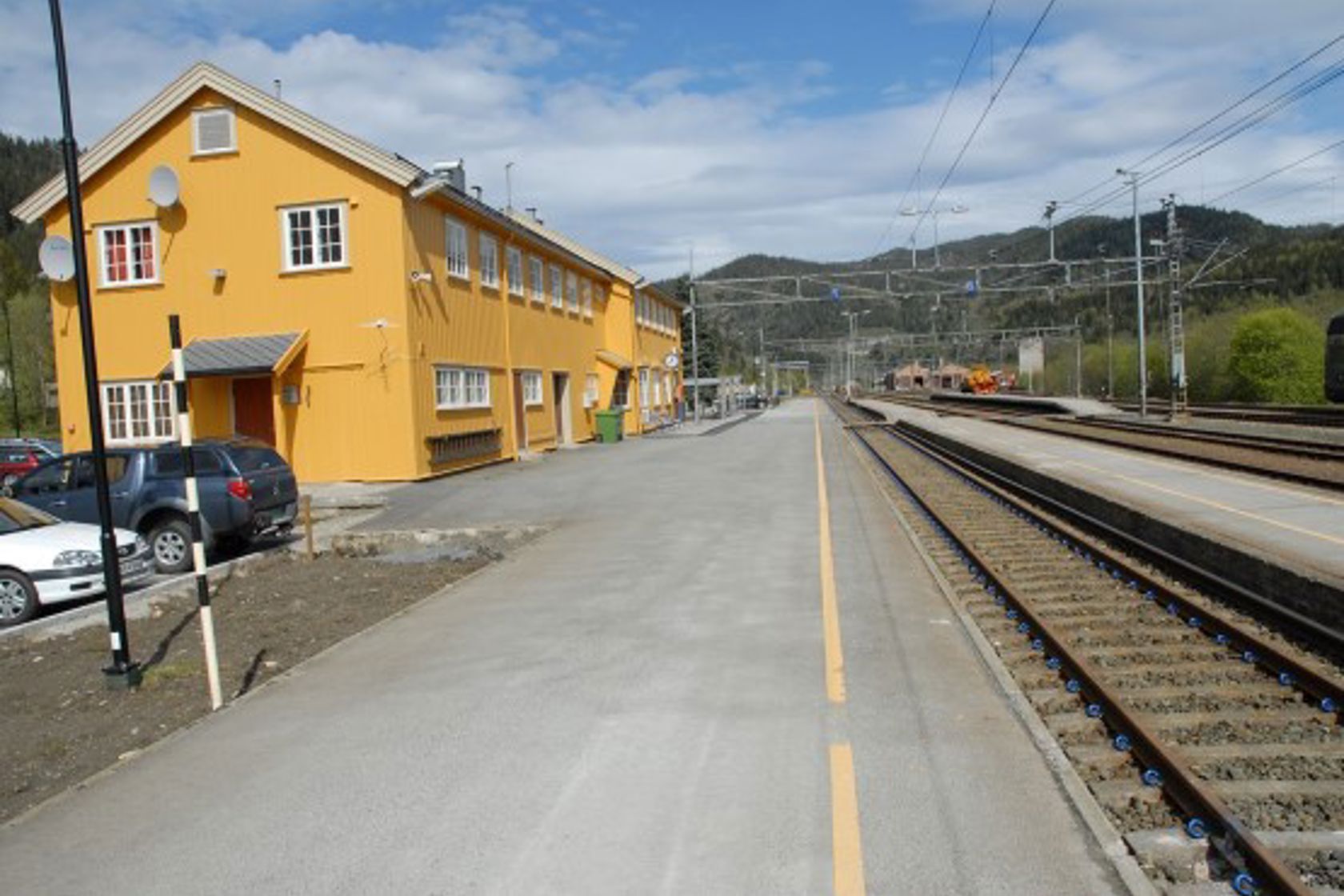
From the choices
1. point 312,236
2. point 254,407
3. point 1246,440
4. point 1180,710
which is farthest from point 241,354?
point 1246,440

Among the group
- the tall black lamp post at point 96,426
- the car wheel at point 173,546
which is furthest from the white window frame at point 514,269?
the tall black lamp post at point 96,426

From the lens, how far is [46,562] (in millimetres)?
11328

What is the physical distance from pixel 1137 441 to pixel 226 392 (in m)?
22.4

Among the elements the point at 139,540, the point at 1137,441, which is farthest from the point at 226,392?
the point at 1137,441

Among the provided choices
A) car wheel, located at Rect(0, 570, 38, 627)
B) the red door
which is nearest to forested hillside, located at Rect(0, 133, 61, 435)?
the red door

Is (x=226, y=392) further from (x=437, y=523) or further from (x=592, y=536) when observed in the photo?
(x=592, y=536)

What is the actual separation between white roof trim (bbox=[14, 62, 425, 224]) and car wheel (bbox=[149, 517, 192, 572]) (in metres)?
10.8

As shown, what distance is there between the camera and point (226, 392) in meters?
24.0

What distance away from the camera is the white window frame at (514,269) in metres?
30.1

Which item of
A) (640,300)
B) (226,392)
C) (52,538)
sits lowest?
(52,538)

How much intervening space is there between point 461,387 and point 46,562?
1493 centimetres

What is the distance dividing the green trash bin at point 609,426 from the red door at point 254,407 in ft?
49.7

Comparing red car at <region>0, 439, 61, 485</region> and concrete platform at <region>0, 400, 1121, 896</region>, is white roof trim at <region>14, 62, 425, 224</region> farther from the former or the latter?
concrete platform at <region>0, 400, 1121, 896</region>

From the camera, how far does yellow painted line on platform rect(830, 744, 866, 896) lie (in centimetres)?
412
